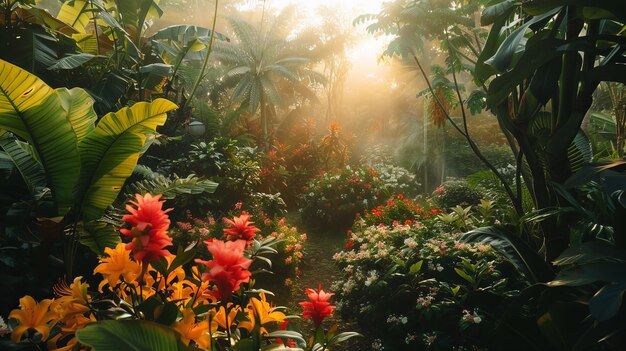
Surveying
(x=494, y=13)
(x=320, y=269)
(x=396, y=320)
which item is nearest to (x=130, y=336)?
(x=396, y=320)

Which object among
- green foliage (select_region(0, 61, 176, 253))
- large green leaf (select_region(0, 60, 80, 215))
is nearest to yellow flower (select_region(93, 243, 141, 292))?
green foliage (select_region(0, 61, 176, 253))

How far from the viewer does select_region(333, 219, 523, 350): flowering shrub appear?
2594 mm

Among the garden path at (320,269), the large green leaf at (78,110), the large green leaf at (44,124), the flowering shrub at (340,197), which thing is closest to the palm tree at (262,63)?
the flowering shrub at (340,197)

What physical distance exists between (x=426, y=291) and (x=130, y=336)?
8.05ft

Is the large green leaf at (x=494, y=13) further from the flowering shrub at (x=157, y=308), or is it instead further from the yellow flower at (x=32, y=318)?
the yellow flower at (x=32, y=318)

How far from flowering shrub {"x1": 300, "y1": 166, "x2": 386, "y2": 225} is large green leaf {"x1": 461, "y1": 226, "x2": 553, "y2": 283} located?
494 centimetres

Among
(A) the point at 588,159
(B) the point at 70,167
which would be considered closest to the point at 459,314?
(A) the point at 588,159

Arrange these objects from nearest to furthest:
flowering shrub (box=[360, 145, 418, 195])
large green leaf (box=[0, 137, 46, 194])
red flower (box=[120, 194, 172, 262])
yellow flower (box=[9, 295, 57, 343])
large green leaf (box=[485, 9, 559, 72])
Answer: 1. red flower (box=[120, 194, 172, 262])
2. yellow flower (box=[9, 295, 57, 343])
3. large green leaf (box=[485, 9, 559, 72])
4. large green leaf (box=[0, 137, 46, 194])
5. flowering shrub (box=[360, 145, 418, 195])

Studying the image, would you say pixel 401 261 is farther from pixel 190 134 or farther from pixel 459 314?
pixel 190 134

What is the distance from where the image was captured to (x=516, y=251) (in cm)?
244

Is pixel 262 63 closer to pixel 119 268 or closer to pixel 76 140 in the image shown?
pixel 76 140

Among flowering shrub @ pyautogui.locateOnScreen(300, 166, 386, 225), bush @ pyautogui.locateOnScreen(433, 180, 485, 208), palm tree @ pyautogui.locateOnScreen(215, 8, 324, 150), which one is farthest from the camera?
palm tree @ pyautogui.locateOnScreen(215, 8, 324, 150)

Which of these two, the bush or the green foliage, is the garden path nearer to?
the bush

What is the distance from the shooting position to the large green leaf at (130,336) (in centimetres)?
95
